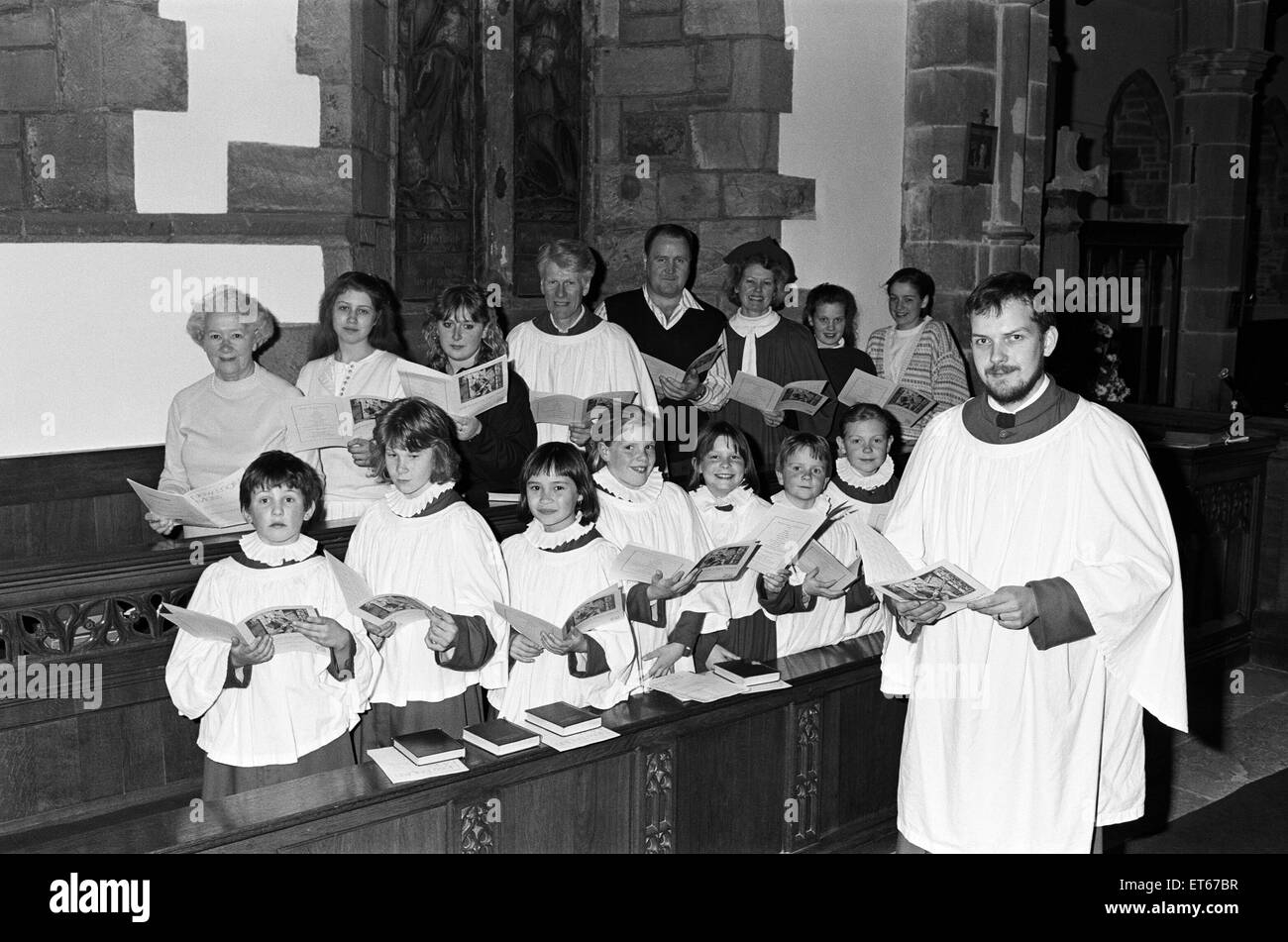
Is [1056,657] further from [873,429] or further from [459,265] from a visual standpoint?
[459,265]

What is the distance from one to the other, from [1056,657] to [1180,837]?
6.48ft

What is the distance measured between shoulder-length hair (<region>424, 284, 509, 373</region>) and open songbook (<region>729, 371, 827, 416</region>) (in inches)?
46.4

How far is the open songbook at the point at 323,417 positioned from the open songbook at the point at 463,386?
14 cm

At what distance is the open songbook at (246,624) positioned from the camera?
347 centimetres

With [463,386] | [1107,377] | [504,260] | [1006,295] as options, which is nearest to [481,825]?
[463,386]

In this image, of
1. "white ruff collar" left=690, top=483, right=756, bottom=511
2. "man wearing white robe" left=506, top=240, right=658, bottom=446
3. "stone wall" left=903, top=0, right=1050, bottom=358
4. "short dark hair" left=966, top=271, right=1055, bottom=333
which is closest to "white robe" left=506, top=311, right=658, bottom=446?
"man wearing white robe" left=506, top=240, right=658, bottom=446

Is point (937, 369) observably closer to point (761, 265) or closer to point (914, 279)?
point (914, 279)

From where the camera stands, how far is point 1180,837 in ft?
16.5

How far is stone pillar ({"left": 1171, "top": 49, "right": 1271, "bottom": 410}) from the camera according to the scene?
43.3ft

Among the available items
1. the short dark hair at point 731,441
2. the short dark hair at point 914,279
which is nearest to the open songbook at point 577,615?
the short dark hair at point 731,441

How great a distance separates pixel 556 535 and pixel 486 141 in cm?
409

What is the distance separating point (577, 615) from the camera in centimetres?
383

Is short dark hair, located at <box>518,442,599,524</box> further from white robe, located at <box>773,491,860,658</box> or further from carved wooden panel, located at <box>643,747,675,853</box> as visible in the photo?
white robe, located at <box>773,491,860,658</box>

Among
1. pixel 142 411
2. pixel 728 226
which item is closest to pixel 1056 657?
pixel 142 411
